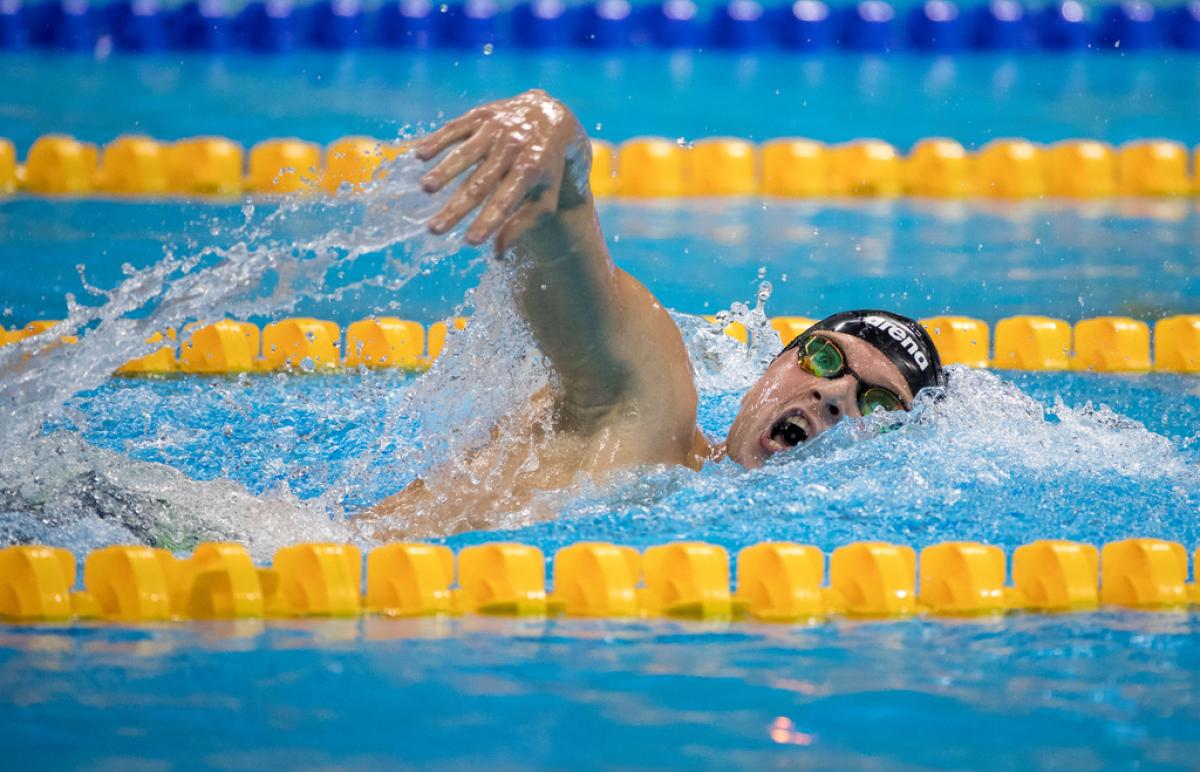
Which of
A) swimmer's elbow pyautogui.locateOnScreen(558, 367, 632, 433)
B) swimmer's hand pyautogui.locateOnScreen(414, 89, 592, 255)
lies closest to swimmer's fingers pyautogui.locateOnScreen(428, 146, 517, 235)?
swimmer's hand pyautogui.locateOnScreen(414, 89, 592, 255)

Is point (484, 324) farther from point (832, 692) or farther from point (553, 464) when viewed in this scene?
point (832, 692)

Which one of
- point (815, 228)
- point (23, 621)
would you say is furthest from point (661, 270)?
point (23, 621)

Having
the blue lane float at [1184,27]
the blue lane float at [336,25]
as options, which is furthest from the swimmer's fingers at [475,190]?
the blue lane float at [1184,27]

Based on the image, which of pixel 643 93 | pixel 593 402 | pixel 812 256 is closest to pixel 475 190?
pixel 593 402

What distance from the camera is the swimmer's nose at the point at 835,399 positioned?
316cm

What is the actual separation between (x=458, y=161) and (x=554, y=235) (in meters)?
0.31

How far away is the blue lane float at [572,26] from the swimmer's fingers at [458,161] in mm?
7612

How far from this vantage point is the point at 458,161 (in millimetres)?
2342

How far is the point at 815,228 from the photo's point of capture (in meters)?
6.64

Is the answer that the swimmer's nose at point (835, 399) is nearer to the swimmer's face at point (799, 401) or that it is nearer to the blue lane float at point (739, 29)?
the swimmer's face at point (799, 401)

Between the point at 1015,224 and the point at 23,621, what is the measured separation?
199 inches

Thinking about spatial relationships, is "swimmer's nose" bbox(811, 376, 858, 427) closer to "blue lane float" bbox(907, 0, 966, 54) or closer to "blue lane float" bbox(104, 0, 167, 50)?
"blue lane float" bbox(907, 0, 966, 54)

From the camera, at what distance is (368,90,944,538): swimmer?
2.39m

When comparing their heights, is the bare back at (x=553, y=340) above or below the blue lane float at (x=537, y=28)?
below
